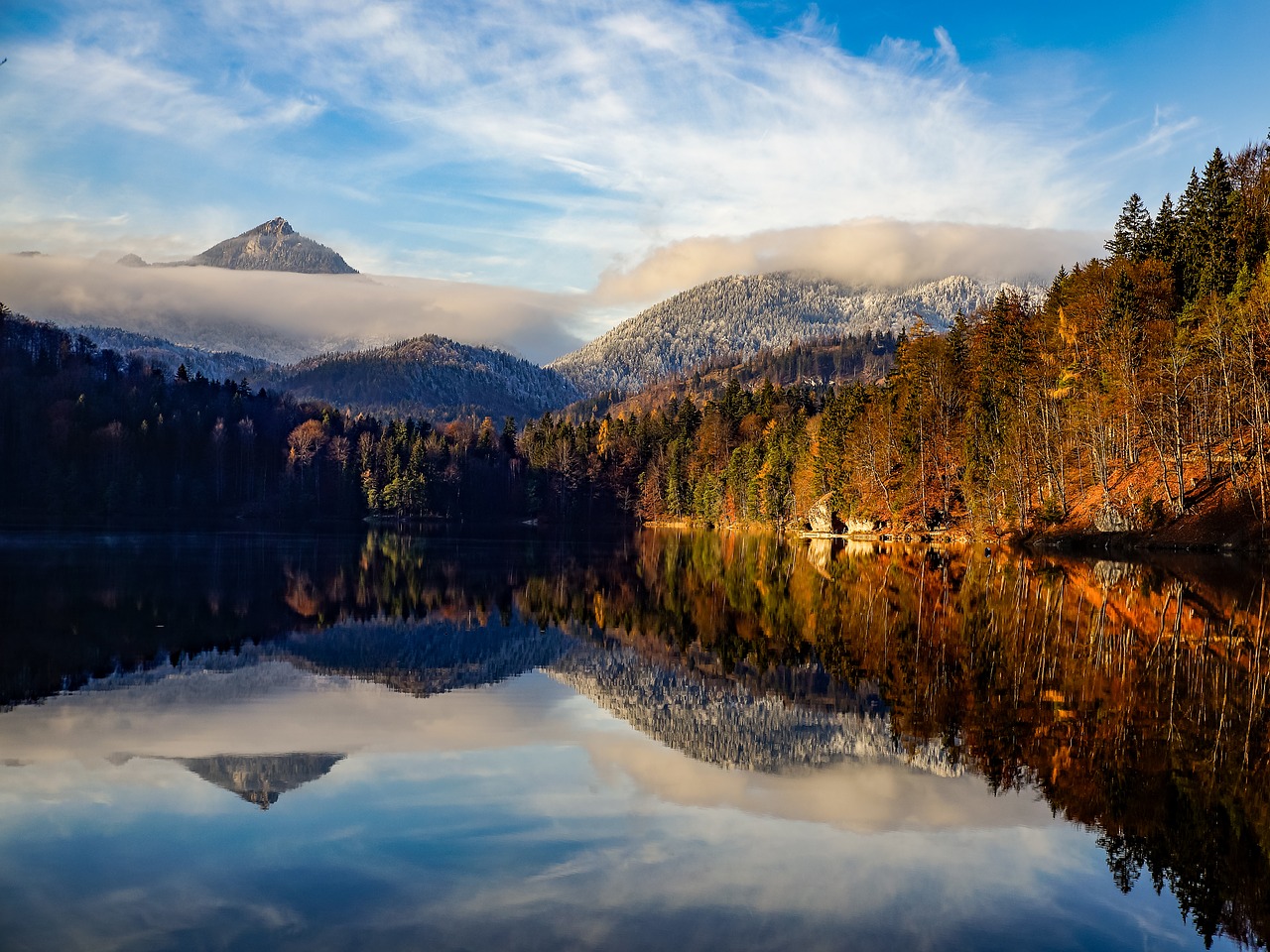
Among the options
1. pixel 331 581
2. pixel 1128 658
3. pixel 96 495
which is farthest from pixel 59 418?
pixel 1128 658

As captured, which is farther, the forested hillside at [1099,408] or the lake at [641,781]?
the forested hillside at [1099,408]

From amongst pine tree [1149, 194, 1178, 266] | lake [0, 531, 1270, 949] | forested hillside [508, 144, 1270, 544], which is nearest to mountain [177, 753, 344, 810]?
lake [0, 531, 1270, 949]

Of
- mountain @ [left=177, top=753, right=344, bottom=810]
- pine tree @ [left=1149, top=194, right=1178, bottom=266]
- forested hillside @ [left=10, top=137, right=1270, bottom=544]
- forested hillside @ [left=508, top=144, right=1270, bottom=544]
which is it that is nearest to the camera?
mountain @ [left=177, top=753, right=344, bottom=810]

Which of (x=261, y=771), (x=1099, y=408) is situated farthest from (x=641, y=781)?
(x=1099, y=408)

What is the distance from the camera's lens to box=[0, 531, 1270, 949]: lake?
30.0 ft

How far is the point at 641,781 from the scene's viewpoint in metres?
14.2

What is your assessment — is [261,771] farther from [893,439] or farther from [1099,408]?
[893,439]

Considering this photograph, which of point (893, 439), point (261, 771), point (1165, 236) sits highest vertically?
point (1165, 236)

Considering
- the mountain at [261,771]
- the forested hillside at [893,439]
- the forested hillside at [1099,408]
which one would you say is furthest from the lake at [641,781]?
the forested hillside at [893,439]

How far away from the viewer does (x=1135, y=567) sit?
47.7 metres

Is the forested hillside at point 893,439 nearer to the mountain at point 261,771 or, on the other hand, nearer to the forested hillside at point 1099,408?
the forested hillside at point 1099,408

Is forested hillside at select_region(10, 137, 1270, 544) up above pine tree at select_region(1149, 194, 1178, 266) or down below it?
below

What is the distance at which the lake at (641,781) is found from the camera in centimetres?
913

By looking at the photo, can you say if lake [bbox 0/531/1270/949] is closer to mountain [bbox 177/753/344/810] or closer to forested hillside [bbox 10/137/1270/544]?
Answer: mountain [bbox 177/753/344/810]
